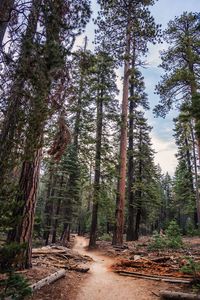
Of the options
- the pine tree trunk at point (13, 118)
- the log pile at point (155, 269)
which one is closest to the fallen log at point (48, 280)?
the log pile at point (155, 269)

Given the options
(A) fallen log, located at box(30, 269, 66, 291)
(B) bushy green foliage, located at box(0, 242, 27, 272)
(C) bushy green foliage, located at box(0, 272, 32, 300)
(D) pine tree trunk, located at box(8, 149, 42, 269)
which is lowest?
(A) fallen log, located at box(30, 269, 66, 291)

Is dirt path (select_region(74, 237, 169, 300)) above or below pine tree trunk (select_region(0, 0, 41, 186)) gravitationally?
below

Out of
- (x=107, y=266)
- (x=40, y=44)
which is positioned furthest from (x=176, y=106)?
(x=40, y=44)

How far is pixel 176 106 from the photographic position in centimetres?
1566

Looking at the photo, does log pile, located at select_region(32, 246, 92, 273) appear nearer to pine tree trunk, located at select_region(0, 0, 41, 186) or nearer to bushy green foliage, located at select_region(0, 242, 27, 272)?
bushy green foliage, located at select_region(0, 242, 27, 272)

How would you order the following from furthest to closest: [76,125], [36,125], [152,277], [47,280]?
[76,125] < [152,277] < [47,280] < [36,125]

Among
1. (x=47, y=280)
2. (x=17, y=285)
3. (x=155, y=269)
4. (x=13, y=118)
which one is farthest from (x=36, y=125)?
(x=155, y=269)

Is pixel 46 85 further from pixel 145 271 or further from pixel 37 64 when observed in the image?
pixel 145 271

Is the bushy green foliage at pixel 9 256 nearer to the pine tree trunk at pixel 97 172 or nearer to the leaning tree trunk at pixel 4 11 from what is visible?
the leaning tree trunk at pixel 4 11

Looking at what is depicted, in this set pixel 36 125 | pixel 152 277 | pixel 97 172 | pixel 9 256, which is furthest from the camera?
pixel 97 172

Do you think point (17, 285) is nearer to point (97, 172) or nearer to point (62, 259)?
point (62, 259)

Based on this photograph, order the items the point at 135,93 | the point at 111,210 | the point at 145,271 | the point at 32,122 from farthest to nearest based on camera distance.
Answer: the point at 135,93
the point at 111,210
the point at 145,271
the point at 32,122

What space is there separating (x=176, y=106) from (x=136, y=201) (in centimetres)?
1105

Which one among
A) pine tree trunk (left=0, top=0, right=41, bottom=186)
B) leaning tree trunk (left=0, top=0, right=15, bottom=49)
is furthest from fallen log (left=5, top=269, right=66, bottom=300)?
leaning tree trunk (left=0, top=0, right=15, bottom=49)
